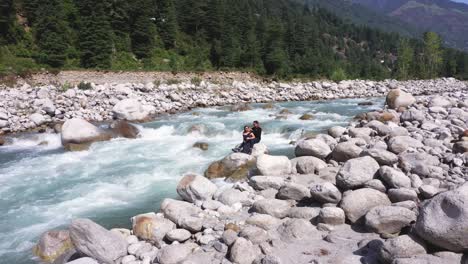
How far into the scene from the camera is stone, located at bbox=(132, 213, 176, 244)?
6911mm

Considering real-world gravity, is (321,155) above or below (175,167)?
above

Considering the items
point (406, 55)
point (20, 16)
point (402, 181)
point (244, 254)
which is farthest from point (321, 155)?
point (406, 55)

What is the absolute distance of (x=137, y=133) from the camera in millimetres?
17703

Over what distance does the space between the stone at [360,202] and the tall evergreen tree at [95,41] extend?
107 feet

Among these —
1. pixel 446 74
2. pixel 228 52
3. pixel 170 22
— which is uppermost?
pixel 170 22

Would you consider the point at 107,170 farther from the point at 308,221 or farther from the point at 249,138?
the point at 308,221

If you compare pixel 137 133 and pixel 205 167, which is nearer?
pixel 205 167

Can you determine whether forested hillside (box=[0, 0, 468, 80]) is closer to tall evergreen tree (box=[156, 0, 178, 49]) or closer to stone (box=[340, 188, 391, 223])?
tall evergreen tree (box=[156, 0, 178, 49])

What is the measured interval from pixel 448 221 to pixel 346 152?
535 cm

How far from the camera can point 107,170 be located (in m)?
12.5

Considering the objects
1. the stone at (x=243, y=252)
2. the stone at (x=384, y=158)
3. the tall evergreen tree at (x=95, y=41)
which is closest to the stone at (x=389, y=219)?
the stone at (x=243, y=252)

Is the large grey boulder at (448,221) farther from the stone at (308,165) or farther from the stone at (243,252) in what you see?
the stone at (308,165)

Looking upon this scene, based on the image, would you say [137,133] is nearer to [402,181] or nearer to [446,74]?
[402,181]

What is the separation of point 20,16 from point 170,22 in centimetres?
1713
